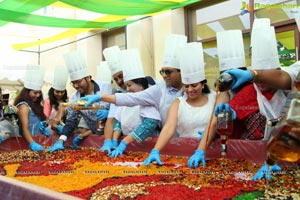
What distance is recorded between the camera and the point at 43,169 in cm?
196

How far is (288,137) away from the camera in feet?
2.41

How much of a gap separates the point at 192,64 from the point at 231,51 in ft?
0.82

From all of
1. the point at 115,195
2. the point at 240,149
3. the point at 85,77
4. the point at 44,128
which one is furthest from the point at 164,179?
the point at 44,128

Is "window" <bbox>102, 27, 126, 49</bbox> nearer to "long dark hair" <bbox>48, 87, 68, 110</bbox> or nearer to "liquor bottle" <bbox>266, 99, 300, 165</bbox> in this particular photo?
"long dark hair" <bbox>48, 87, 68, 110</bbox>

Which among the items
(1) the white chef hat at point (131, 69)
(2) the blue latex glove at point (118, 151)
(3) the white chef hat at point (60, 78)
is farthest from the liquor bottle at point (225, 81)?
(3) the white chef hat at point (60, 78)

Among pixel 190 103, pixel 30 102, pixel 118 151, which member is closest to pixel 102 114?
pixel 118 151

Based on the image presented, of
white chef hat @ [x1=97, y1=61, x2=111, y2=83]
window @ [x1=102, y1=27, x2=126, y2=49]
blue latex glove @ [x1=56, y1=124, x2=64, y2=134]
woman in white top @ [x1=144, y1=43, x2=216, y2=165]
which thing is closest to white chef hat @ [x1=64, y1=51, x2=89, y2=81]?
A: blue latex glove @ [x1=56, y1=124, x2=64, y2=134]

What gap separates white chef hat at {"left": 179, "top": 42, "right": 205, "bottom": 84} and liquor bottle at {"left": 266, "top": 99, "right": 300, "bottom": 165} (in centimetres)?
126

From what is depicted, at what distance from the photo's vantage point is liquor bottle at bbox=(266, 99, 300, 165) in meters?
0.71

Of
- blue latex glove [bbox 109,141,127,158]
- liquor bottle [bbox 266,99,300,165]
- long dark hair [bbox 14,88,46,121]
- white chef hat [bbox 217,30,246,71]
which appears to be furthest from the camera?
long dark hair [bbox 14,88,46,121]

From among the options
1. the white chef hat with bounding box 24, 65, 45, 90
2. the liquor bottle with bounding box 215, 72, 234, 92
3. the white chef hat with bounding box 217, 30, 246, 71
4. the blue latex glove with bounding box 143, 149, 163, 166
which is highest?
the white chef hat with bounding box 217, 30, 246, 71

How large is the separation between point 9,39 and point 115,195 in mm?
7614

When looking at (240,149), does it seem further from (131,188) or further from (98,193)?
(98,193)

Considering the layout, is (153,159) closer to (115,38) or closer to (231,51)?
(231,51)
